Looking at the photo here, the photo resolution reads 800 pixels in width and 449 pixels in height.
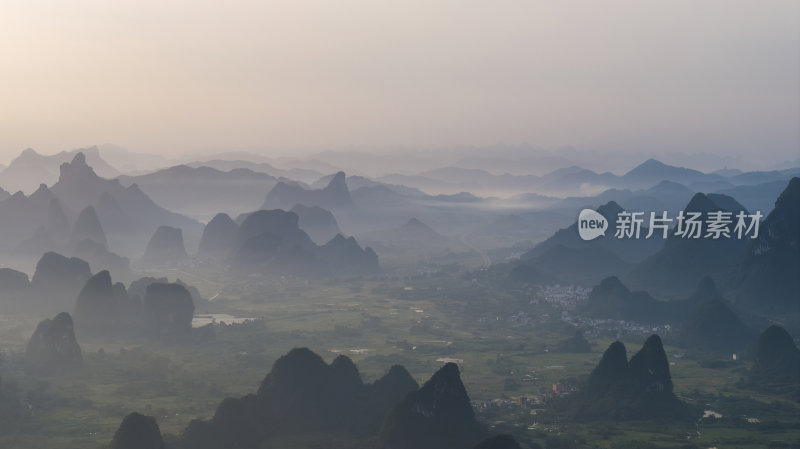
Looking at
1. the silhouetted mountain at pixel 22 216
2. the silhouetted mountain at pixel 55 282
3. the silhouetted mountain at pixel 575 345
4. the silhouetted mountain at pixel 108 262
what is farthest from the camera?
the silhouetted mountain at pixel 22 216

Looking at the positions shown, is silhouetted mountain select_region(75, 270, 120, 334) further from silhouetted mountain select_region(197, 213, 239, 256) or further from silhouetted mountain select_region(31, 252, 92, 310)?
silhouetted mountain select_region(197, 213, 239, 256)

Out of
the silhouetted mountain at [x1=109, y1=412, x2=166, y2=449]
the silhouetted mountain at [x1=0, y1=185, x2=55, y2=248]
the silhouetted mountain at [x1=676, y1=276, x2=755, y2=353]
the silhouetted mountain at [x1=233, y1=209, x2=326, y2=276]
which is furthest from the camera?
the silhouetted mountain at [x1=0, y1=185, x2=55, y2=248]

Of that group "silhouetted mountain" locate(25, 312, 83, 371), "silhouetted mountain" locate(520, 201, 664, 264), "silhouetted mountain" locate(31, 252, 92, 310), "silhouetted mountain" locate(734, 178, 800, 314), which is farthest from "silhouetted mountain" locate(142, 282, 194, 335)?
"silhouetted mountain" locate(520, 201, 664, 264)

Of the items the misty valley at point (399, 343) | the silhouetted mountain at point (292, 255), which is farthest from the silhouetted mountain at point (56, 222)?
the silhouetted mountain at point (292, 255)

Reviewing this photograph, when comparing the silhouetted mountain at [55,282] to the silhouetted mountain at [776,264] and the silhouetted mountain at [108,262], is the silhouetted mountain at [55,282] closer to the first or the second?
the silhouetted mountain at [108,262]

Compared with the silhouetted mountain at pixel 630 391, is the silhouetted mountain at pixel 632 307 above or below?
above

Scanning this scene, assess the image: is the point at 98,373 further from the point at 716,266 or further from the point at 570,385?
the point at 716,266

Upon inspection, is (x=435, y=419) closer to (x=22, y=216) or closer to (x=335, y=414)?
(x=335, y=414)
